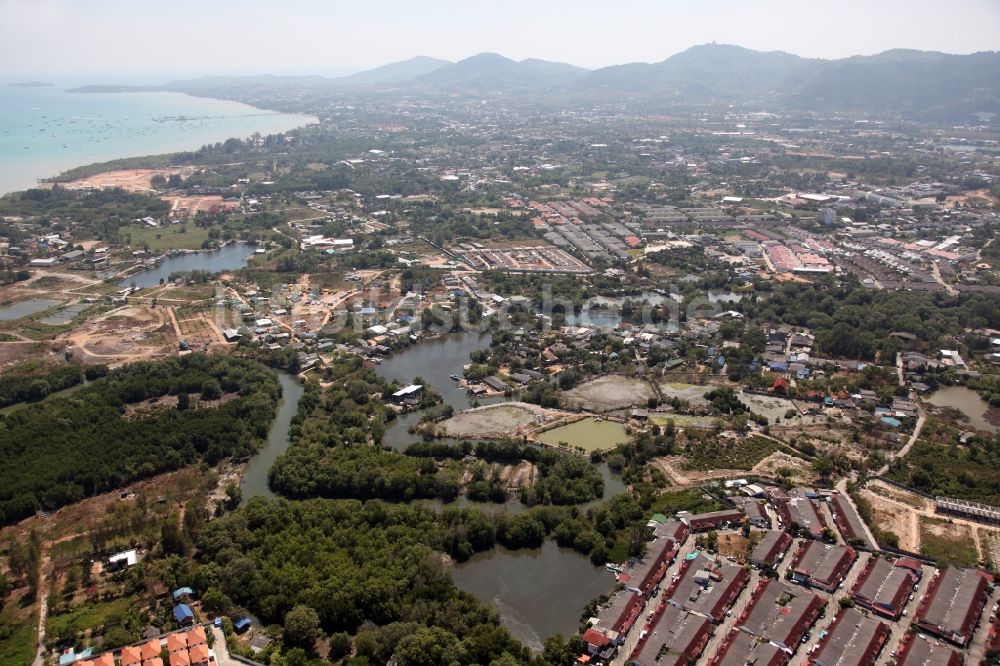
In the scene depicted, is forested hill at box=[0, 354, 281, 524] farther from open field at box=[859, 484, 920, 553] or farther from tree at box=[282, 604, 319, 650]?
open field at box=[859, 484, 920, 553]

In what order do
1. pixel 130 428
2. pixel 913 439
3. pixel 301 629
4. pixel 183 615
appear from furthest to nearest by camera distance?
pixel 130 428, pixel 913 439, pixel 183 615, pixel 301 629

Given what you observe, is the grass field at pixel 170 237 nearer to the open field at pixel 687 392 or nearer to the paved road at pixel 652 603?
the open field at pixel 687 392

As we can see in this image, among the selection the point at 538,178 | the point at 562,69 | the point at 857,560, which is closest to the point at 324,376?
the point at 857,560

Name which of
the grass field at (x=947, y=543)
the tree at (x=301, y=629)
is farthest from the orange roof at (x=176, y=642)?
the grass field at (x=947, y=543)

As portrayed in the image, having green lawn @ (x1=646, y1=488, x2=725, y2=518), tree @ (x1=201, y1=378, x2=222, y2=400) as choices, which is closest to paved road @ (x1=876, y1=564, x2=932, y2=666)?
green lawn @ (x1=646, y1=488, x2=725, y2=518)

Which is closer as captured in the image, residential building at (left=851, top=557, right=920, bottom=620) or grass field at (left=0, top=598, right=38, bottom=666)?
grass field at (left=0, top=598, right=38, bottom=666)

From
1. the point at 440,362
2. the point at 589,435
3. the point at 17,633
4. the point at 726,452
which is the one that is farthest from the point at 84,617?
the point at 726,452

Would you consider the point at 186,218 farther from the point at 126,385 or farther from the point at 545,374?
the point at 545,374

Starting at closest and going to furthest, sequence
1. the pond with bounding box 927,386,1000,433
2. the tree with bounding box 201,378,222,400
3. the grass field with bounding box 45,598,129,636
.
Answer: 1. the grass field with bounding box 45,598,129,636
2. the pond with bounding box 927,386,1000,433
3. the tree with bounding box 201,378,222,400

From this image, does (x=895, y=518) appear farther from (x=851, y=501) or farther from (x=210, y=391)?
(x=210, y=391)
